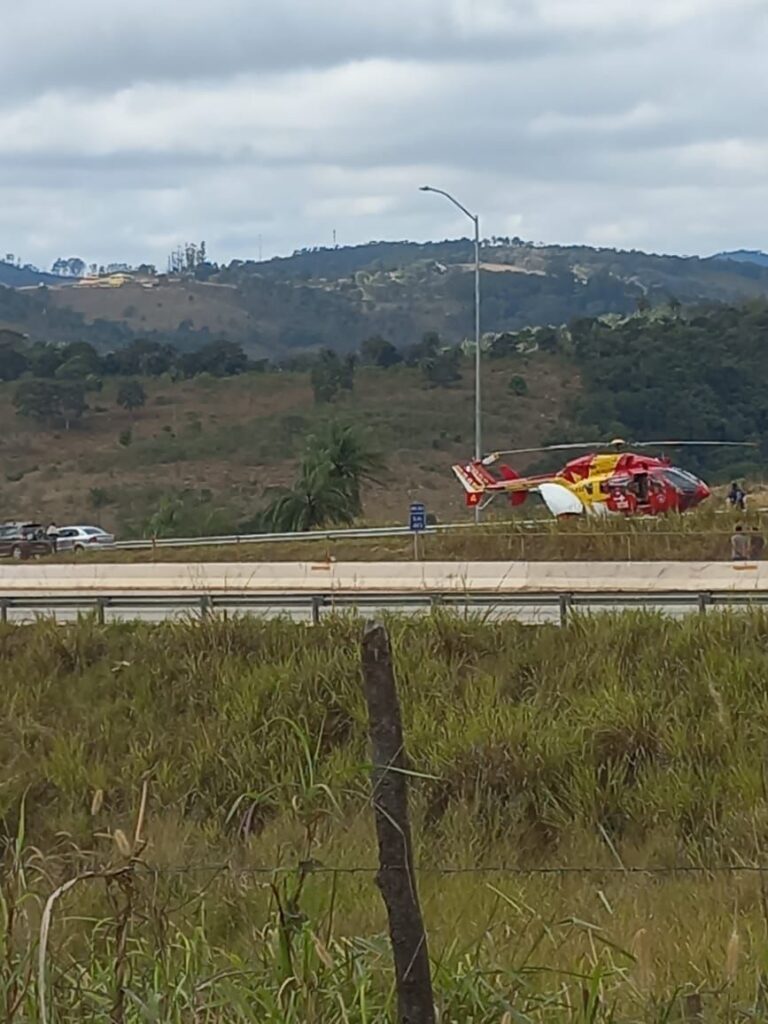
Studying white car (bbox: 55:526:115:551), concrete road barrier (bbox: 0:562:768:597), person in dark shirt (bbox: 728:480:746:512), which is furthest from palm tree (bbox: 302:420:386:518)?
concrete road barrier (bbox: 0:562:768:597)

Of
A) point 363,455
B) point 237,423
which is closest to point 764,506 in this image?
point 363,455

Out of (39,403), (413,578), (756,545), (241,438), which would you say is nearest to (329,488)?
(756,545)

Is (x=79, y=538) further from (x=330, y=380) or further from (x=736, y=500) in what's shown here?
(x=330, y=380)

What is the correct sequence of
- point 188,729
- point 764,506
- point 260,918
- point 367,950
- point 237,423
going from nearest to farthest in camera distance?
point 367,950 → point 260,918 → point 188,729 → point 764,506 → point 237,423

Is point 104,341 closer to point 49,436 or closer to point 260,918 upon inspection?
point 49,436

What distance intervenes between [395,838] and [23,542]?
33865mm

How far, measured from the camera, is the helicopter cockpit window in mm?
28359

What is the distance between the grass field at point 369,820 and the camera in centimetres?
430

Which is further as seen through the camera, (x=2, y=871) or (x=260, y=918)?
(x=260, y=918)

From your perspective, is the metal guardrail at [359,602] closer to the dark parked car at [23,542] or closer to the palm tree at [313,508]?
the dark parked car at [23,542]

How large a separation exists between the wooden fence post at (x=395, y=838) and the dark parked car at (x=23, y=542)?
30141mm

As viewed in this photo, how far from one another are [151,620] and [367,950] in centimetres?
1242

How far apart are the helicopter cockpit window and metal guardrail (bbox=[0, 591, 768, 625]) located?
10822 mm

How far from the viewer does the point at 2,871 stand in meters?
5.42
